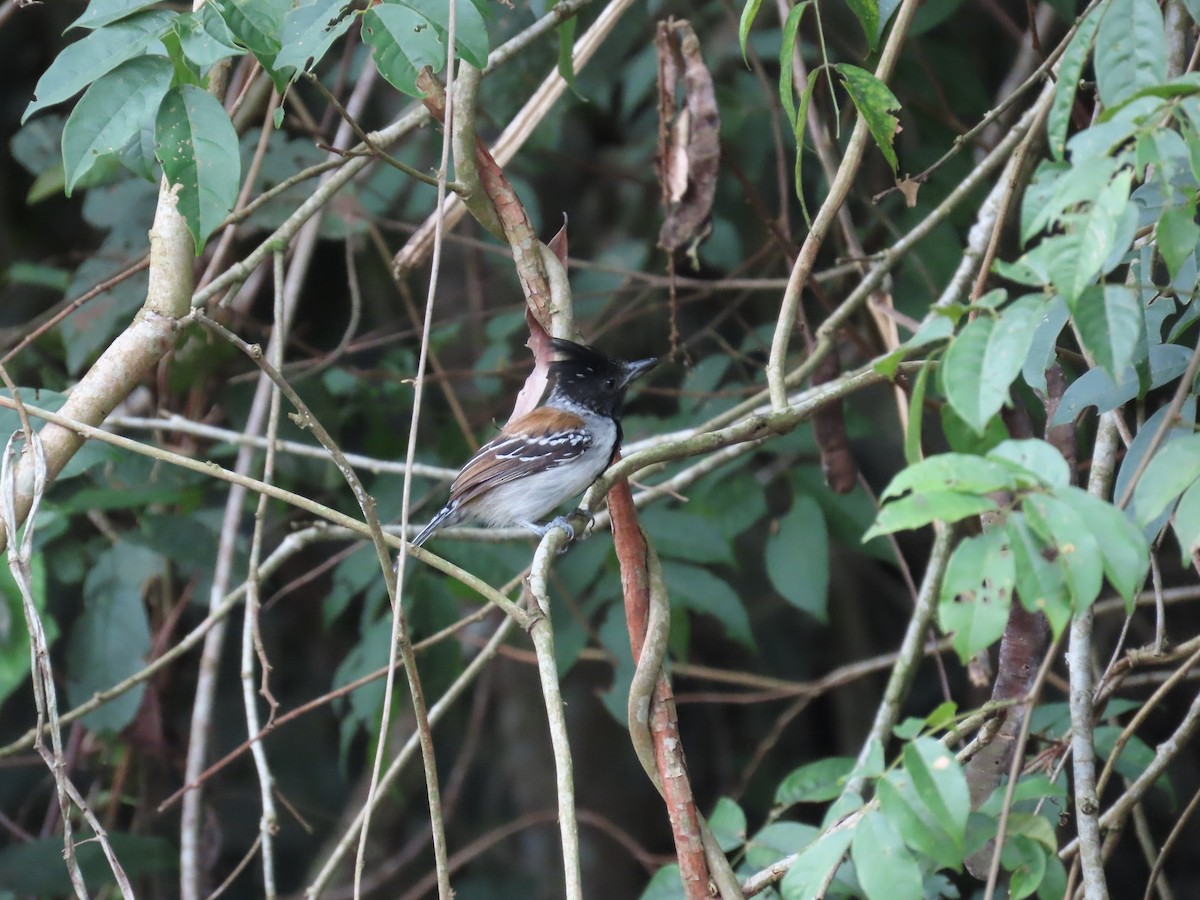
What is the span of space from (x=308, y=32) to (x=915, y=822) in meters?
1.65

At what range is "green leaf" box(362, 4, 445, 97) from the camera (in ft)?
6.82

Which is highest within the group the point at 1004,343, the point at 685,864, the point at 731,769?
the point at 1004,343

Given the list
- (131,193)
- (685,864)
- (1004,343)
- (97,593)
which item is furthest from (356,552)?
(1004,343)

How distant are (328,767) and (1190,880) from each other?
4514mm

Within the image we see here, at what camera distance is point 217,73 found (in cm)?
278

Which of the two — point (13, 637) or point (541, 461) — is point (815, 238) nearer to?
point (541, 461)

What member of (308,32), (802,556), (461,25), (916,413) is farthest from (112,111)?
(802,556)

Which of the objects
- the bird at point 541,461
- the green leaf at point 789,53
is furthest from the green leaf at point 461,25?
the bird at point 541,461

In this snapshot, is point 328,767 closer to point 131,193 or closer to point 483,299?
point 483,299

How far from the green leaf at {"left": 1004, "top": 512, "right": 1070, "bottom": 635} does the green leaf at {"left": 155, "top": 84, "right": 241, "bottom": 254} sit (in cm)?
148

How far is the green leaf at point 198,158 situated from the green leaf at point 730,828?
1797 mm

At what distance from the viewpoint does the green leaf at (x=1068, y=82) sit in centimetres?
164

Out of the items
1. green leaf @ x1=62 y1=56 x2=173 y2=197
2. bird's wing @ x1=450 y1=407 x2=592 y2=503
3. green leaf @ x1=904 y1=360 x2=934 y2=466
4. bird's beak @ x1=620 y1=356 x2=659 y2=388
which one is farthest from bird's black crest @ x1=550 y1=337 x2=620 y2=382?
green leaf @ x1=904 y1=360 x2=934 y2=466

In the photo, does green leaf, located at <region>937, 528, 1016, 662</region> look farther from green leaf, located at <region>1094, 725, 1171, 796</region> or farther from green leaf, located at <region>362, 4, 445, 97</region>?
green leaf, located at <region>1094, 725, 1171, 796</region>
